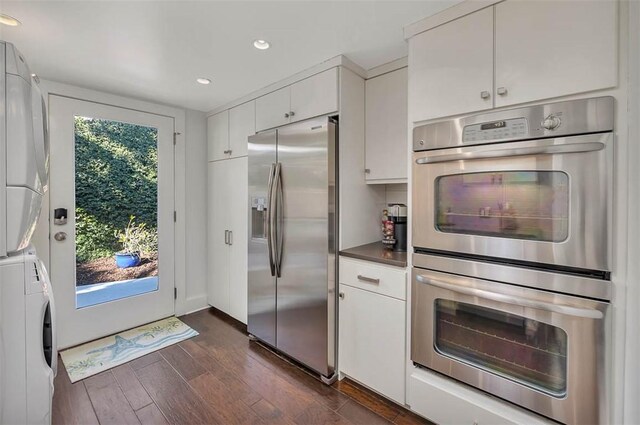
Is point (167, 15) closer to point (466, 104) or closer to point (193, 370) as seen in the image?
point (466, 104)

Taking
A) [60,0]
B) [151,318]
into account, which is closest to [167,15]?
[60,0]

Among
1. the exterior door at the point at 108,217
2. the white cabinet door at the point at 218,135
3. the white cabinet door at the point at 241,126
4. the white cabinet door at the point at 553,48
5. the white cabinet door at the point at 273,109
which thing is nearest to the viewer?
the white cabinet door at the point at 553,48

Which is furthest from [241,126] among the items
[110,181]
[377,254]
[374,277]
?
[374,277]

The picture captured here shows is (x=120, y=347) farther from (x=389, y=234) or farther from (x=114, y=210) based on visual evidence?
(x=389, y=234)

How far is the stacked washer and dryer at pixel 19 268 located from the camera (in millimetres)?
1139

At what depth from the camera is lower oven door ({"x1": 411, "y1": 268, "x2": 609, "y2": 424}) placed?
3.84ft

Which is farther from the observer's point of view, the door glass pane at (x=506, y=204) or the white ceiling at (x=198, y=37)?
the white ceiling at (x=198, y=37)

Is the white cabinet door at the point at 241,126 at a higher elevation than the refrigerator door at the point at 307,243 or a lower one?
higher

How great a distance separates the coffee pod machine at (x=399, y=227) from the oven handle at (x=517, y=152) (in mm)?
552

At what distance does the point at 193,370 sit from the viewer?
2.21 meters

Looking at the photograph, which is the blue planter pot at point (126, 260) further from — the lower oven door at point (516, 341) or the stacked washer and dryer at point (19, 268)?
the lower oven door at point (516, 341)

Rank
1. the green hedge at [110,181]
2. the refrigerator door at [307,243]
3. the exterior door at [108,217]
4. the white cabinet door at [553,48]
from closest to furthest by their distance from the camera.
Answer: the white cabinet door at [553,48]
the refrigerator door at [307,243]
the exterior door at [108,217]
the green hedge at [110,181]

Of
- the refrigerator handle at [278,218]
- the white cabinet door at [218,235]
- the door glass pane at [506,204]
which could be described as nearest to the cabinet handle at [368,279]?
the door glass pane at [506,204]

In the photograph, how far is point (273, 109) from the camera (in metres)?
2.49
